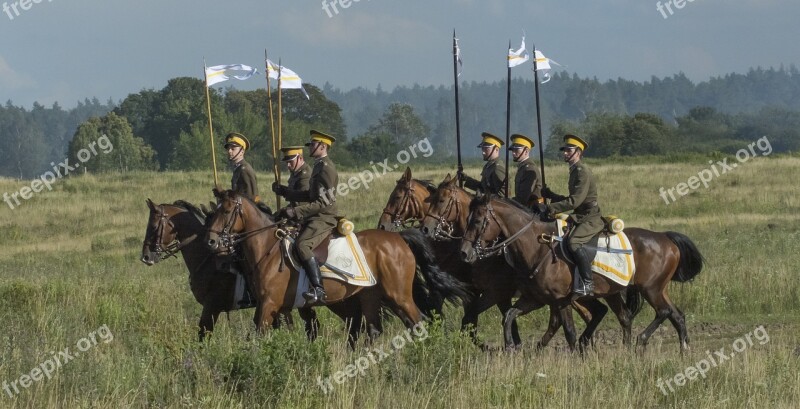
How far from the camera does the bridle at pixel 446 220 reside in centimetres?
1302

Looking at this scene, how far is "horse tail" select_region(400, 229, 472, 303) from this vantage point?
13.4 m

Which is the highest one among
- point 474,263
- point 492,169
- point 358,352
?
point 492,169

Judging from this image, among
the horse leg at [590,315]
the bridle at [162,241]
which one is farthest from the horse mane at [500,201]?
the bridle at [162,241]

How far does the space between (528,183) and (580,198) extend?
1200 mm

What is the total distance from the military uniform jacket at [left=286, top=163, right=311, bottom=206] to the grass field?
1.55 metres

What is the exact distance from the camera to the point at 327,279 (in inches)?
494

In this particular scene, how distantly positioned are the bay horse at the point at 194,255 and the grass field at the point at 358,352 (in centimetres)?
33

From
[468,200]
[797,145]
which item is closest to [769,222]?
[468,200]

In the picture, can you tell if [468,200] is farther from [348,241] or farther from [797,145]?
[797,145]

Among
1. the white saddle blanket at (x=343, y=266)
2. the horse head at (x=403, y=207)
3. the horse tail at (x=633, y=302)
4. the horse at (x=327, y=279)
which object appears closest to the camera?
the horse at (x=327, y=279)

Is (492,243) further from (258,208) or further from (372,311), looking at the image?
(258,208)

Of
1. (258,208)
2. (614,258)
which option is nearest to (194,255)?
(258,208)

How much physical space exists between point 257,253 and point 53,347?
2441 millimetres

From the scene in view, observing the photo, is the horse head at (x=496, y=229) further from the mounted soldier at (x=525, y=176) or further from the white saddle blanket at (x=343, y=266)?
the white saddle blanket at (x=343, y=266)
